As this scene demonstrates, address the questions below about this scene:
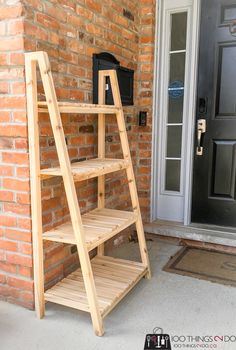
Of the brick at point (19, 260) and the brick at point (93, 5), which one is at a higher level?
the brick at point (93, 5)

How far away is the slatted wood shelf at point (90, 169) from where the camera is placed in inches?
65.9

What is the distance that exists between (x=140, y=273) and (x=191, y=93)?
1.53 meters

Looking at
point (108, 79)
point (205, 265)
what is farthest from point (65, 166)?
point (205, 265)

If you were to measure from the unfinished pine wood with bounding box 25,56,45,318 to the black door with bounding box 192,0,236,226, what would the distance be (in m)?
1.56

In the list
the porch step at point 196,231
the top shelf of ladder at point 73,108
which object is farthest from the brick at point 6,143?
the porch step at point 196,231

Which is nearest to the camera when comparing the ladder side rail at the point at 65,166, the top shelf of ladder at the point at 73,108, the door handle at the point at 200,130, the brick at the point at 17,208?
the ladder side rail at the point at 65,166

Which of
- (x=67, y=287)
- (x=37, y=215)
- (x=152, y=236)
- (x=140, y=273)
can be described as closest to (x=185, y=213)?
(x=152, y=236)

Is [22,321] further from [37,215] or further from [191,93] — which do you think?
[191,93]

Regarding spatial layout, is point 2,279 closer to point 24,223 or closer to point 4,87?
point 24,223

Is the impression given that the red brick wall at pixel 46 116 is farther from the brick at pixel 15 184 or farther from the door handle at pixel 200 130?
the door handle at pixel 200 130

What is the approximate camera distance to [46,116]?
6.00 feet

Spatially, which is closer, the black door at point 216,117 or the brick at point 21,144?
the brick at point 21,144

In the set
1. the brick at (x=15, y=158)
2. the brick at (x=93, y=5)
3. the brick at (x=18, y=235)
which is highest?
the brick at (x=93, y=5)

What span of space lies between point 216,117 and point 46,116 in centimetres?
150
